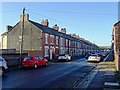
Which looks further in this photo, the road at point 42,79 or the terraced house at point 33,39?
the terraced house at point 33,39

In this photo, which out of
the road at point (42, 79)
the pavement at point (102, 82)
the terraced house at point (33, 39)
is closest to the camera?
the pavement at point (102, 82)

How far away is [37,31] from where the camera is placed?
5119cm

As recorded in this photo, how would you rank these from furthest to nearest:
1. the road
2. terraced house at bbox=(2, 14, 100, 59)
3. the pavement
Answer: terraced house at bbox=(2, 14, 100, 59) < the road < the pavement

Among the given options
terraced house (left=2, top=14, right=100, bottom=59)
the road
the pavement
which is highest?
terraced house (left=2, top=14, right=100, bottom=59)

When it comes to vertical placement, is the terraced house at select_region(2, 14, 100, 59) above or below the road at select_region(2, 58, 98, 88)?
above

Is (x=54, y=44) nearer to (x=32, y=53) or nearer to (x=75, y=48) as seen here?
(x=32, y=53)

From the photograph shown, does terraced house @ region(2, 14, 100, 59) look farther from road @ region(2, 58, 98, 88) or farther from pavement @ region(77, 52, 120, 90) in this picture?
pavement @ region(77, 52, 120, 90)

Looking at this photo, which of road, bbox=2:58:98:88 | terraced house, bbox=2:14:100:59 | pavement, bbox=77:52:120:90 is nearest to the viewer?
pavement, bbox=77:52:120:90

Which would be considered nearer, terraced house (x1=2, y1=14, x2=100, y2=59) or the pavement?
the pavement

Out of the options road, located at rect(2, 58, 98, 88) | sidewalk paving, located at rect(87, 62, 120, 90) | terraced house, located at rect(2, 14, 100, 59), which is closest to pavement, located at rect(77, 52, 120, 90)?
sidewalk paving, located at rect(87, 62, 120, 90)

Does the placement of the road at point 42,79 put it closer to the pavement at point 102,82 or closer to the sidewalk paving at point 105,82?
the pavement at point 102,82

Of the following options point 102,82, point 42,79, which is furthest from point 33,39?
point 102,82

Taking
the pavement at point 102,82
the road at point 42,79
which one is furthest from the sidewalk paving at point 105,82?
the road at point 42,79

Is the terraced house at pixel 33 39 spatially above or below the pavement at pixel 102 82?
above
